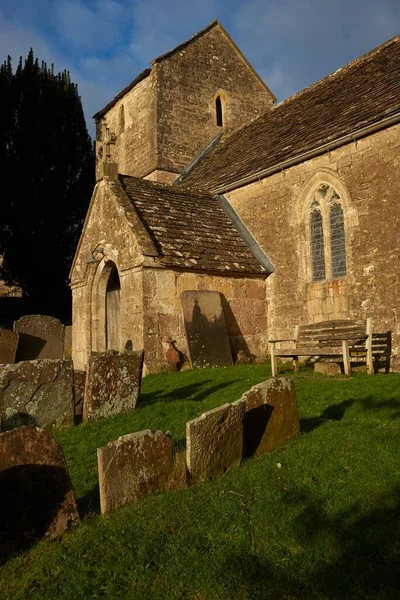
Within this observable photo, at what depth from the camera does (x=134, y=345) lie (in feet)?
40.3

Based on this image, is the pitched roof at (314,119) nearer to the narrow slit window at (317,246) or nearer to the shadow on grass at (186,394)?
the narrow slit window at (317,246)

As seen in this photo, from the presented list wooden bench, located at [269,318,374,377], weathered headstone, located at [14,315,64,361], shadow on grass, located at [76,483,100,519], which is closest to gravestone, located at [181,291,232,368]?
wooden bench, located at [269,318,374,377]

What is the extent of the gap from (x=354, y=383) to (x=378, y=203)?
4.74 m

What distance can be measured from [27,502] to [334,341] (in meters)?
7.94

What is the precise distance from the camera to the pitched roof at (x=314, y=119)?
12508mm

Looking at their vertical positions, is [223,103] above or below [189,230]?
above

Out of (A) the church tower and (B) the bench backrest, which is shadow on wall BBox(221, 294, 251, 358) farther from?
(A) the church tower

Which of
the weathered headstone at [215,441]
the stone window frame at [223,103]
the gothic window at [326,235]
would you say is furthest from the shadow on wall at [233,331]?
the stone window frame at [223,103]

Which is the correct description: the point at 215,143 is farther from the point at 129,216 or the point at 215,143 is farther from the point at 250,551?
the point at 250,551

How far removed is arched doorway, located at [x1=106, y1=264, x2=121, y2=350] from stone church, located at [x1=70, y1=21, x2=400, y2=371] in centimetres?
4

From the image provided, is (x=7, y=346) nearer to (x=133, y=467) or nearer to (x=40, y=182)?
(x=133, y=467)

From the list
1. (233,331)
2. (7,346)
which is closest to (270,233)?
(233,331)

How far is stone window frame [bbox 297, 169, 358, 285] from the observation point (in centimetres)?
1225

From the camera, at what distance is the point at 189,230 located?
13898mm
